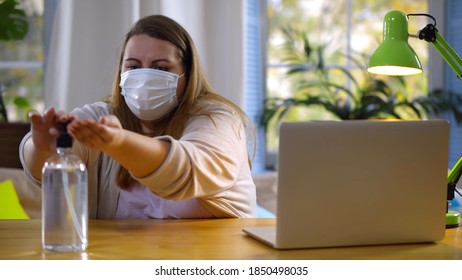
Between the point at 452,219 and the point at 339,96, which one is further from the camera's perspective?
the point at 339,96

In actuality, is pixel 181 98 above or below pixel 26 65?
below

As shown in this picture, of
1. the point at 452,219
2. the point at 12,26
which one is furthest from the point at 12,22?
the point at 452,219

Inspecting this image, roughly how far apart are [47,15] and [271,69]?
3.94ft

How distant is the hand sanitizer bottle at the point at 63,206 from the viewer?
3.36 feet

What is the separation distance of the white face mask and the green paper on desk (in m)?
1.12

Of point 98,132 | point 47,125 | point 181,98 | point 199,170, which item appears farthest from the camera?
point 181,98

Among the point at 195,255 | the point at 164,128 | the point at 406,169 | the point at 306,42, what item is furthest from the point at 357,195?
the point at 306,42

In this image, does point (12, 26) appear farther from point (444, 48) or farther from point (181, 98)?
point (444, 48)

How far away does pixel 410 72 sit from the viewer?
138cm

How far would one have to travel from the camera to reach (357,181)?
40.8 inches

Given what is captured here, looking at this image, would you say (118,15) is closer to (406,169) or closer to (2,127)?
(2,127)

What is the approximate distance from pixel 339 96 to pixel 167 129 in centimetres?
212

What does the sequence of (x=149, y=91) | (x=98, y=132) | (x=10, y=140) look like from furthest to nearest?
(x=10, y=140) → (x=149, y=91) → (x=98, y=132)
